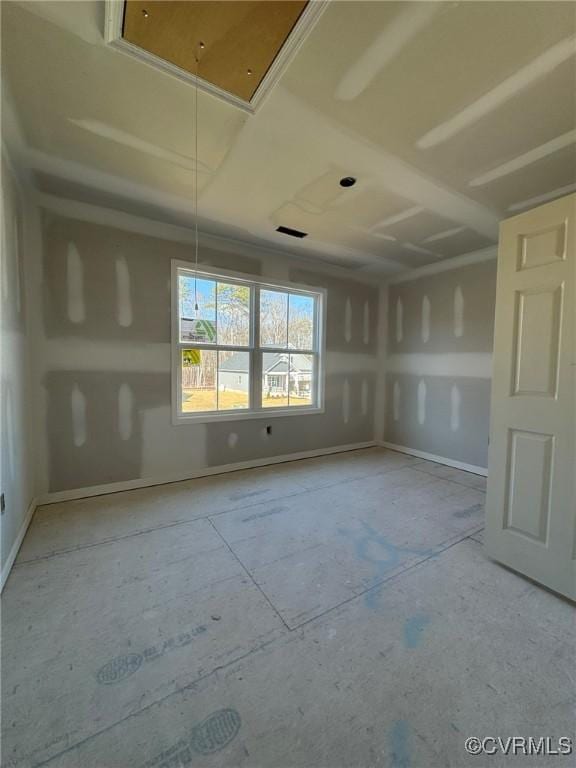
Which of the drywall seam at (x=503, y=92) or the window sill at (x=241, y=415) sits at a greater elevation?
the drywall seam at (x=503, y=92)

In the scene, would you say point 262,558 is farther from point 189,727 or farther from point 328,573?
point 189,727

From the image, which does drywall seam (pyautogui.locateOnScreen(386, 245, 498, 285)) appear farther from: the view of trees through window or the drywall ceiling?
the view of trees through window

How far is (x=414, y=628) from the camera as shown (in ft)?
4.86

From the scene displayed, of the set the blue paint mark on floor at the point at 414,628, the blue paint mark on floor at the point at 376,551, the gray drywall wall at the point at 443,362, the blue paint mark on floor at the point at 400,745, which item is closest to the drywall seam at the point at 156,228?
the gray drywall wall at the point at 443,362

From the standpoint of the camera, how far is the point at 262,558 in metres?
2.01

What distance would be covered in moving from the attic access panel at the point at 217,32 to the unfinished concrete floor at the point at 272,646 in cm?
267

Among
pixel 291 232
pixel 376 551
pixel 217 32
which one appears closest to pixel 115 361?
pixel 291 232

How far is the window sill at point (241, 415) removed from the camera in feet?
11.0

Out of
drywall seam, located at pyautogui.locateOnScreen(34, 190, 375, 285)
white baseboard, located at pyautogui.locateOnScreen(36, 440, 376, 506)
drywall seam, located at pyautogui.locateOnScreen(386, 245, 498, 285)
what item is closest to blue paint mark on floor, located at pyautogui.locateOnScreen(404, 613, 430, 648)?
white baseboard, located at pyautogui.locateOnScreen(36, 440, 376, 506)

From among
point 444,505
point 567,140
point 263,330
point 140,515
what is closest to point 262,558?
point 140,515

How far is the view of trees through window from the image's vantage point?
11.1 feet

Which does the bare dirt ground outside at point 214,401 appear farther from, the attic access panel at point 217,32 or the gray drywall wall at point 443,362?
the attic access panel at point 217,32

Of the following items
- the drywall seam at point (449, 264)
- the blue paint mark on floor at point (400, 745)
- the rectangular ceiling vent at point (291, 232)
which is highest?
the rectangular ceiling vent at point (291, 232)

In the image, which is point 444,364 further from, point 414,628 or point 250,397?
point 414,628
